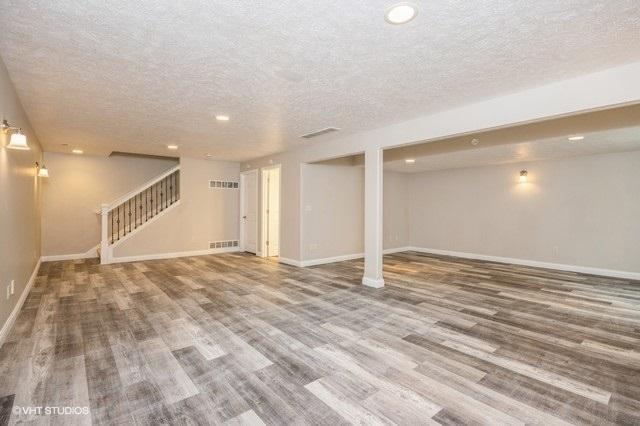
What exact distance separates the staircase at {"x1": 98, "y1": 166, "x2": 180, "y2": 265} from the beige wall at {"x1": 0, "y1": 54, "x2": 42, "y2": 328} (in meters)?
2.02

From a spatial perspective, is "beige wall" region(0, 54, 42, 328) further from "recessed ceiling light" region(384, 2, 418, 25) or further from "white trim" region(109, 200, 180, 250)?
"recessed ceiling light" region(384, 2, 418, 25)

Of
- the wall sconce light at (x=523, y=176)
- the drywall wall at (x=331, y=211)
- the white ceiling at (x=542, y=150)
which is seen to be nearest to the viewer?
the white ceiling at (x=542, y=150)

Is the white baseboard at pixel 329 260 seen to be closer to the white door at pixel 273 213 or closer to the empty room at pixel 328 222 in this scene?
the empty room at pixel 328 222

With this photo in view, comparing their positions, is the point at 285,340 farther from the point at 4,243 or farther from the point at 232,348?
the point at 4,243

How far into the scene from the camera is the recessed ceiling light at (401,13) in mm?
1922

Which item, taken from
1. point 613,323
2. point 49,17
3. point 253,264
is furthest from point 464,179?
point 49,17

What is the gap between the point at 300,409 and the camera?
1952mm

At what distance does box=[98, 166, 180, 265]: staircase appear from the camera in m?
6.75

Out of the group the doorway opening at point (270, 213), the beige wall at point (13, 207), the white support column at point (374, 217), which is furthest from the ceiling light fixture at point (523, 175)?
the beige wall at point (13, 207)

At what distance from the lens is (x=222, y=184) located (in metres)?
8.39

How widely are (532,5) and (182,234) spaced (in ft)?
25.6

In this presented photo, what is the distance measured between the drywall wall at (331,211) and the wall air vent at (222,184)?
2945mm

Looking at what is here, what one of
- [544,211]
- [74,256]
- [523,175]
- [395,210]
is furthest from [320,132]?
[74,256]

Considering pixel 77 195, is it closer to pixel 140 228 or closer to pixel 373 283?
pixel 140 228
